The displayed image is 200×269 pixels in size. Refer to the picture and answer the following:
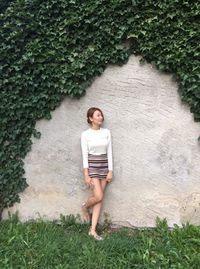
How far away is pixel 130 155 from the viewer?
17.1 ft

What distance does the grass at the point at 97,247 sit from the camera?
4.17 metres

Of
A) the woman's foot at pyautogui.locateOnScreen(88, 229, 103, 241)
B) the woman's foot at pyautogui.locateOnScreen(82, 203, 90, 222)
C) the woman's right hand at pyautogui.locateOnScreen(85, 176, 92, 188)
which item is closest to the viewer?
the woman's foot at pyautogui.locateOnScreen(88, 229, 103, 241)

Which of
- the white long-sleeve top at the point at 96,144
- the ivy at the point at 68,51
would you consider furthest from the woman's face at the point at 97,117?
the ivy at the point at 68,51

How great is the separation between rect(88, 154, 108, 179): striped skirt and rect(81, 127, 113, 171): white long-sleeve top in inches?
2.1

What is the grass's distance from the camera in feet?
13.7

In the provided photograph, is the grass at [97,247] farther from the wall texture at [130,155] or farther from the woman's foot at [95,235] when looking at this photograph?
the wall texture at [130,155]

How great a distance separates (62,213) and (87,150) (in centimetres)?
102

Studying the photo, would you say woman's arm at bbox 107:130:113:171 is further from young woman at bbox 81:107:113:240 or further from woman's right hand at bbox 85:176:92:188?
woman's right hand at bbox 85:176:92:188

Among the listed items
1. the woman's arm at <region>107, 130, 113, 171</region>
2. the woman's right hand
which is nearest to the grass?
the woman's right hand

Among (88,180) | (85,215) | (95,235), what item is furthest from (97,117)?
(95,235)

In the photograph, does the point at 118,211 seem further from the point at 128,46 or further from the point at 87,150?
the point at 128,46

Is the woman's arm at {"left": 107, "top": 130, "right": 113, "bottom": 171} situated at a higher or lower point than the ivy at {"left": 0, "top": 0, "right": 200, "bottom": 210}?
lower

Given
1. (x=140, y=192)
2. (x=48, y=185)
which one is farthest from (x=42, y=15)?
(x=140, y=192)

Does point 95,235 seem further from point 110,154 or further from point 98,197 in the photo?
point 110,154
